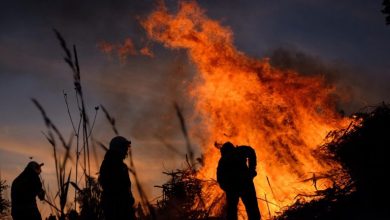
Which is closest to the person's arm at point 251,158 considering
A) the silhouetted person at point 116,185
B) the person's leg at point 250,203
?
the person's leg at point 250,203

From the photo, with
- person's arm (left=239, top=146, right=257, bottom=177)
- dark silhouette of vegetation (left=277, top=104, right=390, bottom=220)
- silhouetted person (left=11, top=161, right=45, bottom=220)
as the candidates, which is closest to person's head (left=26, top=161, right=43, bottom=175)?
silhouetted person (left=11, top=161, right=45, bottom=220)

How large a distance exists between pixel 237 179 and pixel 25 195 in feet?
14.9

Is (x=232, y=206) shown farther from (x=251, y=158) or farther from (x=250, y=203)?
(x=251, y=158)

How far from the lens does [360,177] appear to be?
27.8ft

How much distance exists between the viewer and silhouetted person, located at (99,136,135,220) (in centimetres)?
684

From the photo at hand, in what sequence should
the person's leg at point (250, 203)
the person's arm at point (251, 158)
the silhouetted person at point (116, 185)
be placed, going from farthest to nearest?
the person's arm at point (251, 158)
the person's leg at point (250, 203)
the silhouetted person at point (116, 185)

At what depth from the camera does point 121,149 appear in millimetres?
7047

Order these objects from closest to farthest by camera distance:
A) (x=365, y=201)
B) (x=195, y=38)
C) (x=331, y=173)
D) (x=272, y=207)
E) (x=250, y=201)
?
1. (x=365, y=201)
2. (x=250, y=201)
3. (x=331, y=173)
4. (x=272, y=207)
5. (x=195, y=38)

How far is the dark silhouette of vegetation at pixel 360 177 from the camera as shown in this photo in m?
7.65

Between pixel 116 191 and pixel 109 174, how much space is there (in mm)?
300

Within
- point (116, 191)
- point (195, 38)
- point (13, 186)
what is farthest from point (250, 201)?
point (195, 38)

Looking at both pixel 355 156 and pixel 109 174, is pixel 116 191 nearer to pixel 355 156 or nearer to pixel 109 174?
pixel 109 174

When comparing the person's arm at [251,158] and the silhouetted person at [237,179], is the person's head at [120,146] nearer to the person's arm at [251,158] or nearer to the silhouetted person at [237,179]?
the silhouetted person at [237,179]

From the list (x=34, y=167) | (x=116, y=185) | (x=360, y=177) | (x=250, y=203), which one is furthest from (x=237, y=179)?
(x=34, y=167)
